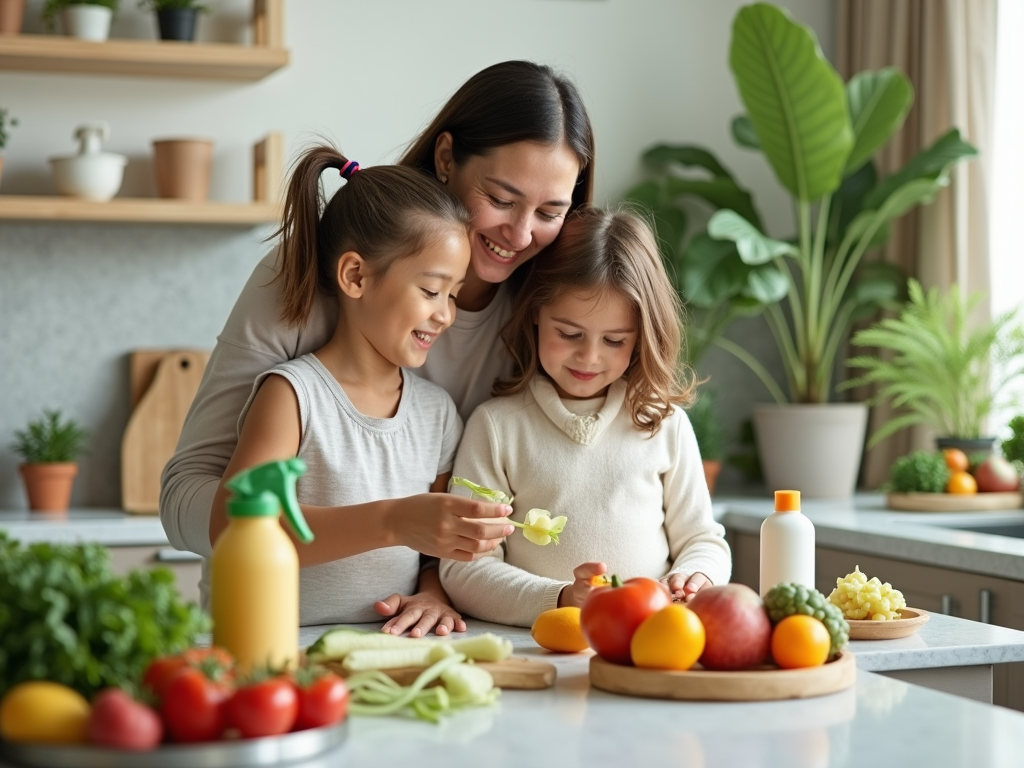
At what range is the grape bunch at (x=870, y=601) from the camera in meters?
1.63

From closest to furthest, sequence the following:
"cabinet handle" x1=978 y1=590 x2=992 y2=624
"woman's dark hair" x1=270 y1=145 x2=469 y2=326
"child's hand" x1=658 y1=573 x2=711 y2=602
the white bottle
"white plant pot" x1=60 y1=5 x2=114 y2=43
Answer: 1. the white bottle
2. "child's hand" x1=658 y1=573 x2=711 y2=602
3. "woman's dark hair" x1=270 y1=145 x2=469 y2=326
4. "cabinet handle" x1=978 y1=590 x2=992 y2=624
5. "white plant pot" x1=60 y1=5 x2=114 y2=43

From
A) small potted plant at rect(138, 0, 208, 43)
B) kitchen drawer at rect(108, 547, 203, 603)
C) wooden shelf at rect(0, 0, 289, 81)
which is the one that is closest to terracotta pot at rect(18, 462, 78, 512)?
kitchen drawer at rect(108, 547, 203, 603)

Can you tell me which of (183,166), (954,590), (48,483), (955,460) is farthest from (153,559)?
(955,460)

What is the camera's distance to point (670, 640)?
127 cm

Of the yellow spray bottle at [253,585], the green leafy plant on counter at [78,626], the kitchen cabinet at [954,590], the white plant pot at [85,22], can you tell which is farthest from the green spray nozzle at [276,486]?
the white plant pot at [85,22]

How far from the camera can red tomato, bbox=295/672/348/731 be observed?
104cm

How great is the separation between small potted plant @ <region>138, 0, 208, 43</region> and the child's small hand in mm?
2182

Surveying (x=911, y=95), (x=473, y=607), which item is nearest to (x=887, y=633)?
(x=473, y=607)

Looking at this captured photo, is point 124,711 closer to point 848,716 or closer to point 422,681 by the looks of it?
point 422,681

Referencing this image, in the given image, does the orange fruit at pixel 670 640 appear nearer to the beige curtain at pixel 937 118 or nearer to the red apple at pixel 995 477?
the red apple at pixel 995 477

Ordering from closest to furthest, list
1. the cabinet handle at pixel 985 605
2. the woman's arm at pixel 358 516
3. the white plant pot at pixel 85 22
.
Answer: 1. the woman's arm at pixel 358 516
2. the cabinet handle at pixel 985 605
3. the white plant pot at pixel 85 22

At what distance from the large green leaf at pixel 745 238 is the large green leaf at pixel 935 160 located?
1.37ft

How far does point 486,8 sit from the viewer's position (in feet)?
12.9

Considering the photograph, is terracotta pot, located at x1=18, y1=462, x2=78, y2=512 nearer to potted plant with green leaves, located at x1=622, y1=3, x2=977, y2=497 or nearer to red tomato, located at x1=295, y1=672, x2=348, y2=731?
potted plant with green leaves, located at x1=622, y1=3, x2=977, y2=497
